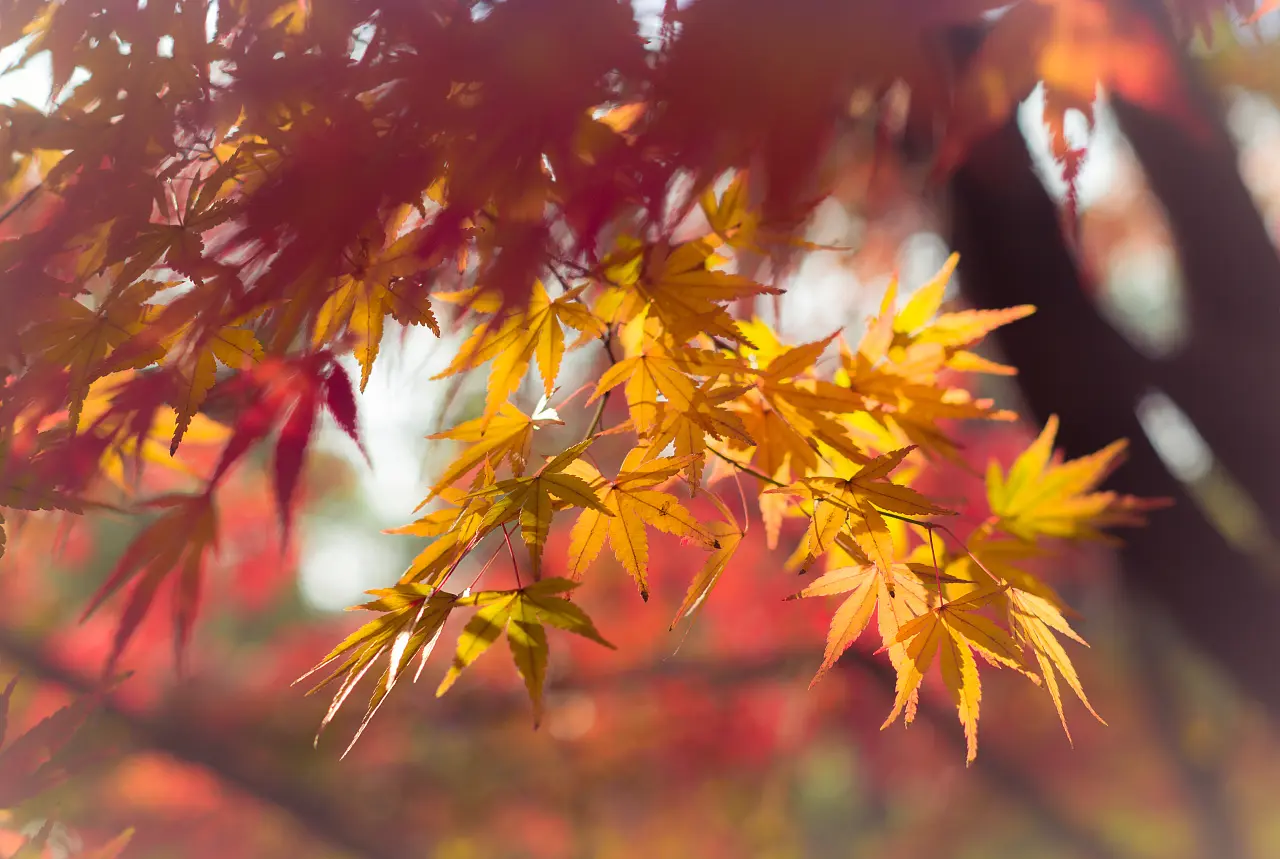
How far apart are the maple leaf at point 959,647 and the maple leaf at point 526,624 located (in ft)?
0.65

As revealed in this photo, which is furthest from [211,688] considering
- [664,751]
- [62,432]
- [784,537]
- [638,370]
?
[638,370]

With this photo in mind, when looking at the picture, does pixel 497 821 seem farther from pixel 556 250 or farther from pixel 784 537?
pixel 556 250

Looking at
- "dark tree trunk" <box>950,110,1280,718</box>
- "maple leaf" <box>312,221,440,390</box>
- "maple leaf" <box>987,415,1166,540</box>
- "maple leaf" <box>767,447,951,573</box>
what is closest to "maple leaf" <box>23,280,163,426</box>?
"maple leaf" <box>312,221,440,390</box>

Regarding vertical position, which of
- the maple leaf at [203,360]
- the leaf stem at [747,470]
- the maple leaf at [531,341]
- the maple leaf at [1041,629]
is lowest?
the maple leaf at [1041,629]

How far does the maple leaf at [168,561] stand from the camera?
546 millimetres

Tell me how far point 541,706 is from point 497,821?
4377 mm

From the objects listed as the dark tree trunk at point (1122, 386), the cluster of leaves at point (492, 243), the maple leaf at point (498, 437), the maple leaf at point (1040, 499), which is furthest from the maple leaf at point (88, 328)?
the dark tree trunk at point (1122, 386)

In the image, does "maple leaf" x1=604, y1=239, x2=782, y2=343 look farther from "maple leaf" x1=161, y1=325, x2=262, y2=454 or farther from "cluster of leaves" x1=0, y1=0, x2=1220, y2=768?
"maple leaf" x1=161, y1=325, x2=262, y2=454

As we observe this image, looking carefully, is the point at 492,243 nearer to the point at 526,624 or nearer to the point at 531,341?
the point at 531,341

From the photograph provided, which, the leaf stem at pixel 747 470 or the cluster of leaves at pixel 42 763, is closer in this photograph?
the leaf stem at pixel 747 470

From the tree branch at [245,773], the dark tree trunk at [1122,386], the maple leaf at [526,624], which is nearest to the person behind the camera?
the maple leaf at [526,624]

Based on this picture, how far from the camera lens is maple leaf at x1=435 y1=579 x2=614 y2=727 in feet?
1.29

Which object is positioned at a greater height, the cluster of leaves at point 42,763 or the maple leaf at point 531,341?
the maple leaf at point 531,341

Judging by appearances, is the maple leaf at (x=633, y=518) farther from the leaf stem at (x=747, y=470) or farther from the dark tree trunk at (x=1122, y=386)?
the dark tree trunk at (x=1122, y=386)
